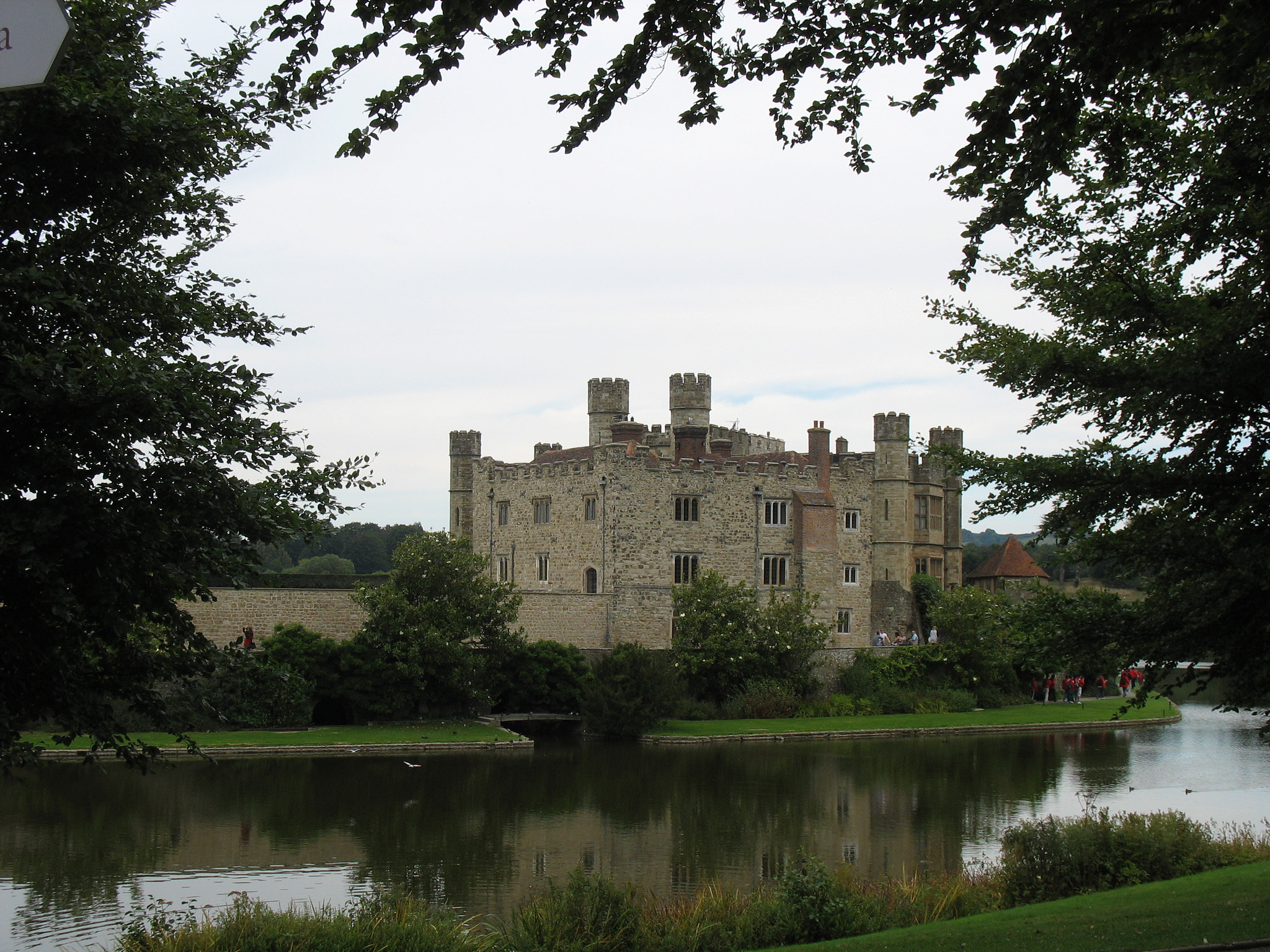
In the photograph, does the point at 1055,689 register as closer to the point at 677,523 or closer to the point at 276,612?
the point at 677,523

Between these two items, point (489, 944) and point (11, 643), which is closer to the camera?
point (11, 643)

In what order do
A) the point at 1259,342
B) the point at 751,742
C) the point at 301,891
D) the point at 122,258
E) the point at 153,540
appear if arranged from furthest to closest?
the point at 751,742
the point at 301,891
the point at 122,258
the point at 1259,342
the point at 153,540

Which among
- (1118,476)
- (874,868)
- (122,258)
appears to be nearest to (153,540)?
(122,258)

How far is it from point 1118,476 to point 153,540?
7.99 m

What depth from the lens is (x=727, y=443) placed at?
42750 mm

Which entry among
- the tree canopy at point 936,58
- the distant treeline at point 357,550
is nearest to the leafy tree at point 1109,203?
the tree canopy at point 936,58

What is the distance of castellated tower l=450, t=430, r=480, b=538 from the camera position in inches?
1854

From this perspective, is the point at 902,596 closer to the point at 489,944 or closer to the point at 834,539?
the point at 834,539

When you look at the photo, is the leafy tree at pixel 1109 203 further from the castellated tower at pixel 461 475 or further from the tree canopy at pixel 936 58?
the castellated tower at pixel 461 475

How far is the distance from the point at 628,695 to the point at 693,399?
16082mm

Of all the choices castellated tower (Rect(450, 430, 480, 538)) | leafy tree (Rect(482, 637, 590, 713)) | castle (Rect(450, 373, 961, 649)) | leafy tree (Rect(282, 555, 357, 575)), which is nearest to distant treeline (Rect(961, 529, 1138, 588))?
castle (Rect(450, 373, 961, 649))

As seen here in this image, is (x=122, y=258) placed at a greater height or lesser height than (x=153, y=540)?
greater

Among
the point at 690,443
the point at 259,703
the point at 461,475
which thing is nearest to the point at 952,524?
the point at 690,443

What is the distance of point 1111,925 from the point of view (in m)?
11.5
